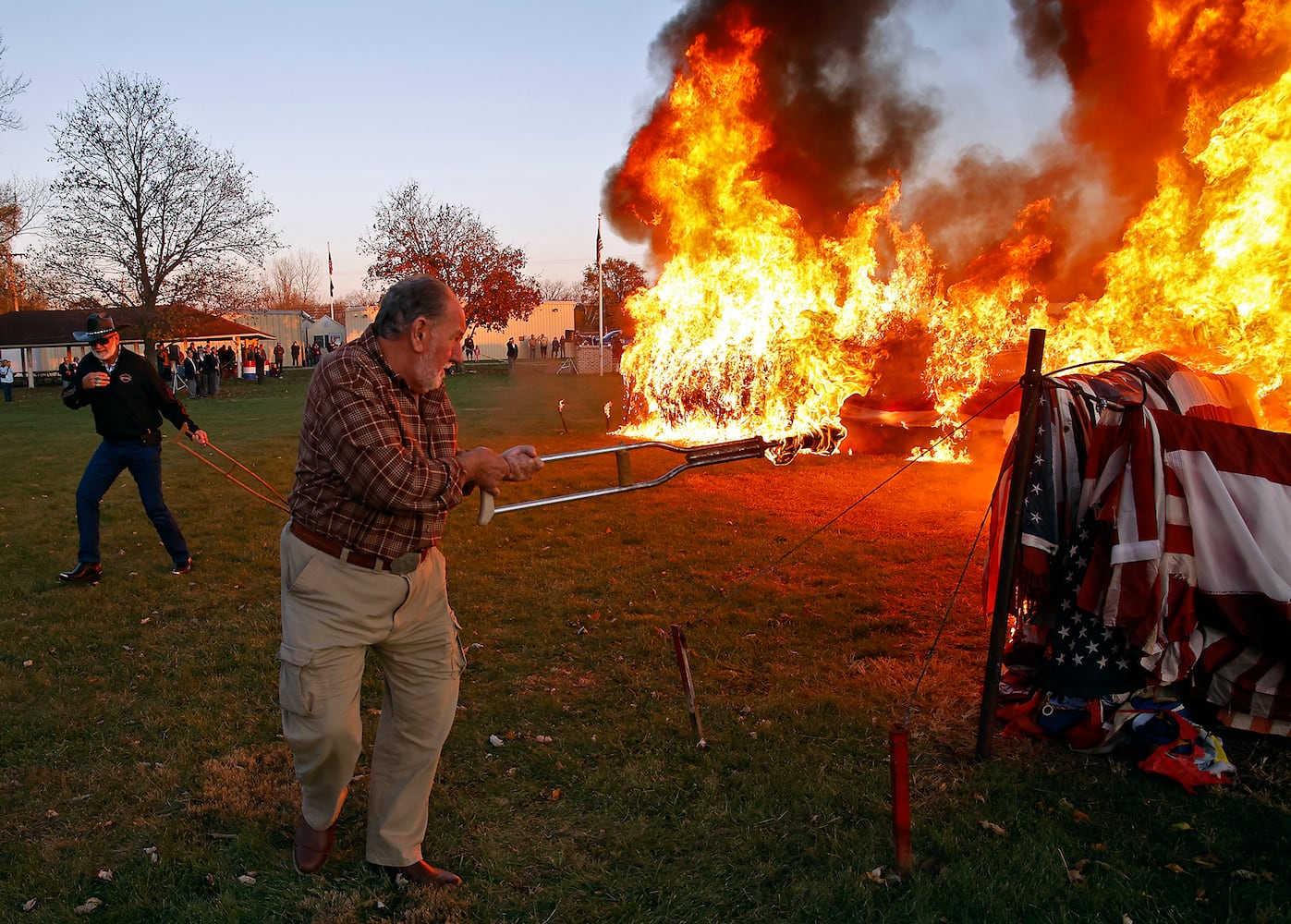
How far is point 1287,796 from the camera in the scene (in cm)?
382

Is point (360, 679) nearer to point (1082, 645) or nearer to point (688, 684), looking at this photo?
point (688, 684)

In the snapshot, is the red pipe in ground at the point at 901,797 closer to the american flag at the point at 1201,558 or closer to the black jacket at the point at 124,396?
the american flag at the point at 1201,558

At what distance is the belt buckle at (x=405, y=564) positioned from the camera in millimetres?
3125

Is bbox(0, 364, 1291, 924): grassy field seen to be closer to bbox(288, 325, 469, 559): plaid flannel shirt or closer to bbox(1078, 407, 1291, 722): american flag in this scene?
bbox(1078, 407, 1291, 722): american flag

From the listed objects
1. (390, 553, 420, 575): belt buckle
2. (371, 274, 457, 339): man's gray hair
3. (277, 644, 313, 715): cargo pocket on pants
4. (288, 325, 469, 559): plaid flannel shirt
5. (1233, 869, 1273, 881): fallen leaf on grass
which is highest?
(371, 274, 457, 339): man's gray hair

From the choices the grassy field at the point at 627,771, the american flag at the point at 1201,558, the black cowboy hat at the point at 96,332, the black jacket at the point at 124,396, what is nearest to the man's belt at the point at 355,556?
the grassy field at the point at 627,771

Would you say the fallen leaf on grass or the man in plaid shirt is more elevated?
the man in plaid shirt

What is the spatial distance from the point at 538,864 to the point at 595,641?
251 centimetres

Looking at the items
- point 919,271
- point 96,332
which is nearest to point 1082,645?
point 96,332

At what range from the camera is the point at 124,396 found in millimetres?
7270

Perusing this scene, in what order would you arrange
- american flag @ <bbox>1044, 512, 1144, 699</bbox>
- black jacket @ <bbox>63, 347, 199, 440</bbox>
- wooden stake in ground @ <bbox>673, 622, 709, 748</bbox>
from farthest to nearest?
black jacket @ <bbox>63, 347, 199, 440</bbox> → wooden stake in ground @ <bbox>673, 622, 709, 748</bbox> → american flag @ <bbox>1044, 512, 1144, 699</bbox>

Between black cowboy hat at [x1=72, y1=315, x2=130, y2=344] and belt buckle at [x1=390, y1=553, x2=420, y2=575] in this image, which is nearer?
belt buckle at [x1=390, y1=553, x2=420, y2=575]

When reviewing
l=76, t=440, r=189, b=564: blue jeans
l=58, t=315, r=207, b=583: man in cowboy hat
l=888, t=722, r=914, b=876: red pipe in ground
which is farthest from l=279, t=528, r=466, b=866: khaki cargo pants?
l=76, t=440, r=189, b=564: blue jeans

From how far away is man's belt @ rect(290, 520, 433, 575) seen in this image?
3080 millimetres
